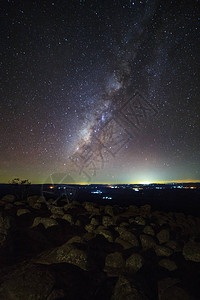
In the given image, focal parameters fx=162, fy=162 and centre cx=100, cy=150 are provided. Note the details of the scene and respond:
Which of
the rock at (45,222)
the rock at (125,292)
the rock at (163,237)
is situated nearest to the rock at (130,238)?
the rock at (163,237)

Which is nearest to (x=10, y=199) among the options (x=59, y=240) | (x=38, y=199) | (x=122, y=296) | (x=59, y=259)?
(x=38, y=199)

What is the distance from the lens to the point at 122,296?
359 centimetres

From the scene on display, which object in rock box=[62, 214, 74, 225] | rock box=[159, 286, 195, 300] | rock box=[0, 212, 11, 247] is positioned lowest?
rock box=[159, 286, 195, 300]

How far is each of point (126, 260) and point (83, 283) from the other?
169 cm

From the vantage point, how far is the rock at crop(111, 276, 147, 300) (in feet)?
11.5

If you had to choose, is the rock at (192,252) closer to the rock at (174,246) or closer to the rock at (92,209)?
the rock at (174,246)

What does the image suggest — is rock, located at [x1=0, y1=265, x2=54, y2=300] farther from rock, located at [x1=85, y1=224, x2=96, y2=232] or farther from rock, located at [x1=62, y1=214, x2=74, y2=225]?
rock, located at [x1=62, y1=214, x2=74, y2=225]

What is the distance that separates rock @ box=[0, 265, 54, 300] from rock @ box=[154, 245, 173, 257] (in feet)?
14.9

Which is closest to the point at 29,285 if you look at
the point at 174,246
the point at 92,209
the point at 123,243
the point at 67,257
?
the point at 67,257

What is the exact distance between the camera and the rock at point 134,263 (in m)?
5.08

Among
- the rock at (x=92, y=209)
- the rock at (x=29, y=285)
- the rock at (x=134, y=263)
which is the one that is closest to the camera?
the rock at (x=29, y=285)

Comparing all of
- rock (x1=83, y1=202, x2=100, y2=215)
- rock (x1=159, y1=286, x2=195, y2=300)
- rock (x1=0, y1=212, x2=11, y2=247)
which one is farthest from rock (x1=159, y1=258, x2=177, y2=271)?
rock (x1=83, y1=202, x2=100, y2=215)

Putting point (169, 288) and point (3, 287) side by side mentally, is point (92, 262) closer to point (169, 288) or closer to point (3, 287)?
point (169, 288)

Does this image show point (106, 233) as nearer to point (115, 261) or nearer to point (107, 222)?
point (107, 222)
